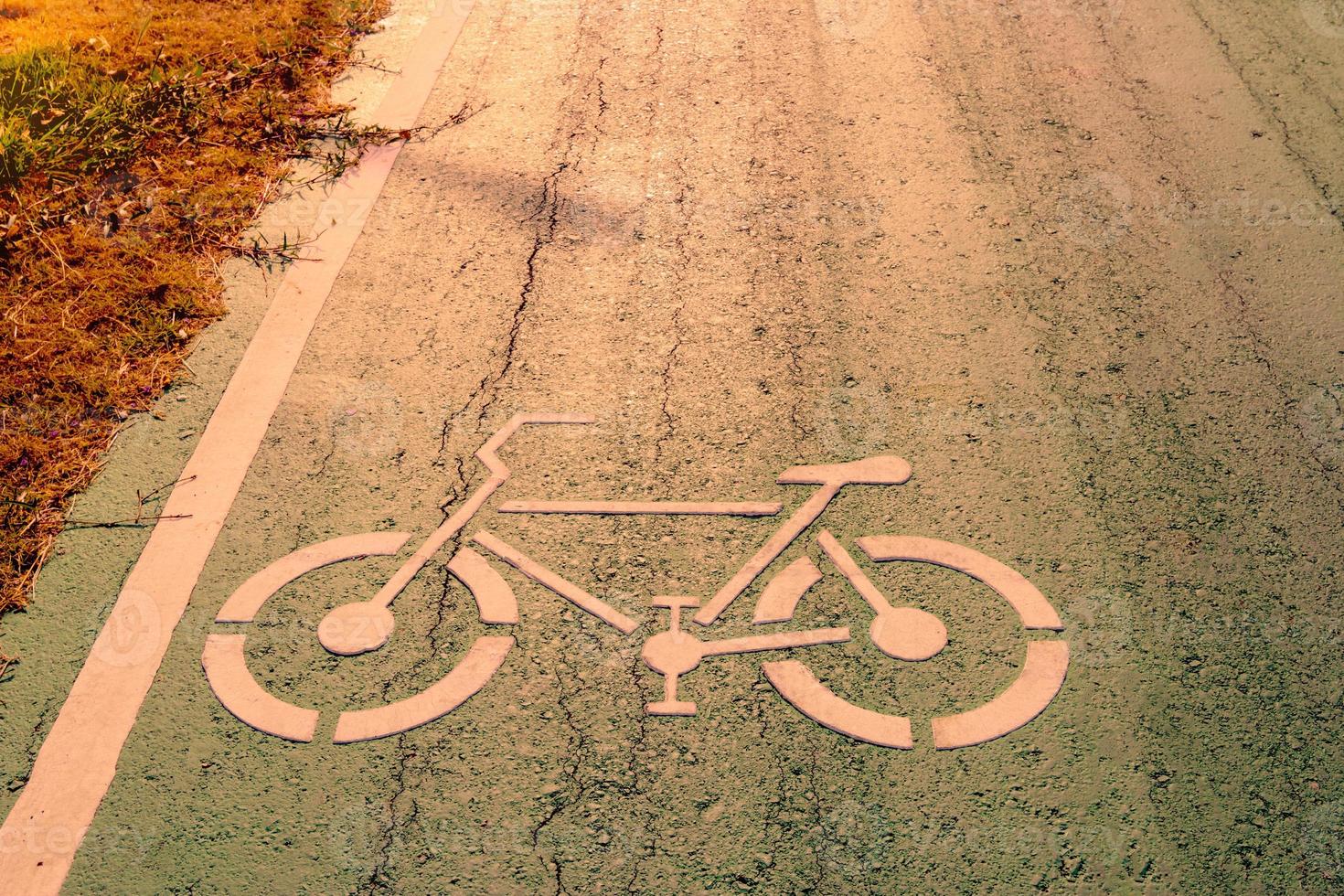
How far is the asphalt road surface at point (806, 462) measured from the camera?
3229 mm

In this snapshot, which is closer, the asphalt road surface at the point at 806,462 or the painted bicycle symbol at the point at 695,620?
the asphalt road surface at the point at 806,462

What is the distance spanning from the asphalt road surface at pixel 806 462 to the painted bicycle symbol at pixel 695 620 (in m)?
0.05

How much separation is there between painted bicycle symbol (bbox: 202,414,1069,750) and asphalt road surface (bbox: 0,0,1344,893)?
48 mm

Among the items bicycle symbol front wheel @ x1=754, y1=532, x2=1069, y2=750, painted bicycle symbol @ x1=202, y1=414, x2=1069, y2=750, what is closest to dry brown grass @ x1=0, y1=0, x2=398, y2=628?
painted bicycle symbol @ x1=202, y1=414, x2=1069, y2=750

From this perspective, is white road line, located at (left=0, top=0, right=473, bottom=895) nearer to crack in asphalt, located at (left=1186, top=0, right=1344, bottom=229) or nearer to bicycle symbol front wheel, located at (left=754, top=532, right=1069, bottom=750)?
bicycle symbol front wheel, located at (left=754, top=532, right=1069, bottom=750)

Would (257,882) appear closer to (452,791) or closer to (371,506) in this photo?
(452,791)

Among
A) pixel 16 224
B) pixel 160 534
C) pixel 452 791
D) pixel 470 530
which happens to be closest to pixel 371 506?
pixel 470 530

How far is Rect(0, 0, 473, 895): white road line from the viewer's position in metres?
3.31

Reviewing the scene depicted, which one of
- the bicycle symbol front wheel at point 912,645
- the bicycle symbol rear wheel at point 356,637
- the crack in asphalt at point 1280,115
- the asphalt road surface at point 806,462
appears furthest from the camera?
the crack in asphalt at point 1280,115

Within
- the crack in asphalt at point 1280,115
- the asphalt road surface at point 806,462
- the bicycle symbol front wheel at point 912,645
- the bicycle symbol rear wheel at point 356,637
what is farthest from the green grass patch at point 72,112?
the crack in asphalt at point 1280,115

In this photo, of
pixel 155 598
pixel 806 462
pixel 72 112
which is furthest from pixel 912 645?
pixel 72 112

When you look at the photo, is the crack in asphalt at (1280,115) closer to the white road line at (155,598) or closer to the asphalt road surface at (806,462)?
the asphalt road surface at (806,462)

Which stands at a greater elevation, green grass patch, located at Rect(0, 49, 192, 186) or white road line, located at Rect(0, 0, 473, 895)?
green grass patch, located at Rect(0, 49, 192, 186)

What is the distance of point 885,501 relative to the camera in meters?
4.20
